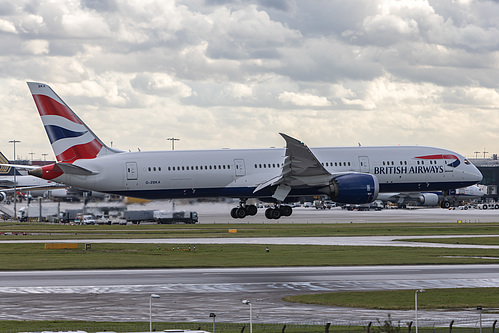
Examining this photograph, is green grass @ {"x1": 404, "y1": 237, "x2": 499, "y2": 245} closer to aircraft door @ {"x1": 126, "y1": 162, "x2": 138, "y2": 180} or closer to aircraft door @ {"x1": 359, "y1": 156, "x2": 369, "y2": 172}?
aircraft door @ {"x1": 359, "y1": 156, "x2": 369, "y2": 172}

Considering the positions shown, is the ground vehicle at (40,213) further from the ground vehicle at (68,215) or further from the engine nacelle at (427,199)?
the engine nacelle at (427,199)

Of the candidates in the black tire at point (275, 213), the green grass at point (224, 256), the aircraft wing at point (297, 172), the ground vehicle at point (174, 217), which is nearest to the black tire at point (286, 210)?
the black tire at point (275, 213)

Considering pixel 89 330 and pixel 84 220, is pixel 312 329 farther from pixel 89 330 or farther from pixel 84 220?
pixel 84 220

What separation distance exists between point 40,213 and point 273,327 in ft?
347

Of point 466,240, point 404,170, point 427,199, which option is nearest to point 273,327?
point 466,240

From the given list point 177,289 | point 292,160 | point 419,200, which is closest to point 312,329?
point 177,289

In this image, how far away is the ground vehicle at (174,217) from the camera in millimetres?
103344

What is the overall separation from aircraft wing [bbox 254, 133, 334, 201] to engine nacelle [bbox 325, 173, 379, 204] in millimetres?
1496

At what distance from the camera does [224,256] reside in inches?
2089

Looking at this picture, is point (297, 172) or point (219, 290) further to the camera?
point (297, 172)

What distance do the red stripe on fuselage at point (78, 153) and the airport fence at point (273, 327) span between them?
1870 inches

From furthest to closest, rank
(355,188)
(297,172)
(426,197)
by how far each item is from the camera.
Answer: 1. (426,197)
2. (297,172)
3. (355,188)

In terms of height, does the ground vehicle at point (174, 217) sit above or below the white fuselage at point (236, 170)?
below

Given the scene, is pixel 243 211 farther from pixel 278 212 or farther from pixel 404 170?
pixel 404 170
